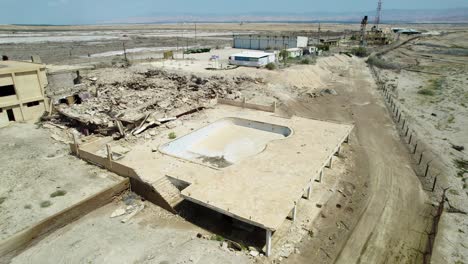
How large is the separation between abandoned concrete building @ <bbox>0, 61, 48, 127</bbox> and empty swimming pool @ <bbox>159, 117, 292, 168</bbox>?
15549 mm

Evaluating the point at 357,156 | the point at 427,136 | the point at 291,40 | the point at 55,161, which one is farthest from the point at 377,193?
the point at 291,40

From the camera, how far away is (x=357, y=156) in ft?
73.2

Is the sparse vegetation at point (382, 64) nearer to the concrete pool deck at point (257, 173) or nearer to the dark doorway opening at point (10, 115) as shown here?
the concrete pool deck at point (257, 173)

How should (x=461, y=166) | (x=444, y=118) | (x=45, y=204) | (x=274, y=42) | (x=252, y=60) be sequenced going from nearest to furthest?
(x=45, y=204), (x=461, y=166), (x=444, y=118), (x=252, y=60), (x=274, y=42)

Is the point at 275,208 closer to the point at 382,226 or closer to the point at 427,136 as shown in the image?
the point at 382,226

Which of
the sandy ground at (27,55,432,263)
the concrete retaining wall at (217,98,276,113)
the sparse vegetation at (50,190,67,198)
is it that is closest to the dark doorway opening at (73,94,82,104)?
the concrete retaining wall at (217,98,276,113)

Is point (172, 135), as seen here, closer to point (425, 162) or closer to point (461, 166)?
point (425, 162)

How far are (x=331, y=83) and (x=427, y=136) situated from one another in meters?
20.7

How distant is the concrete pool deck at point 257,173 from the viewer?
44.4 ft

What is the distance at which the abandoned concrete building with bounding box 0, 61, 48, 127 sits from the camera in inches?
1034

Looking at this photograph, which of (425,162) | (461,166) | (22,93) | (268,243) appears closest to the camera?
(268,243)

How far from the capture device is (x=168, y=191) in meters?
16.4

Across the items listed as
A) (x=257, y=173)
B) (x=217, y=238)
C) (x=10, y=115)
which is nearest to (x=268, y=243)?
(x=217, y=238)

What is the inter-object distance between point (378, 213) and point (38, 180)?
18943mm
